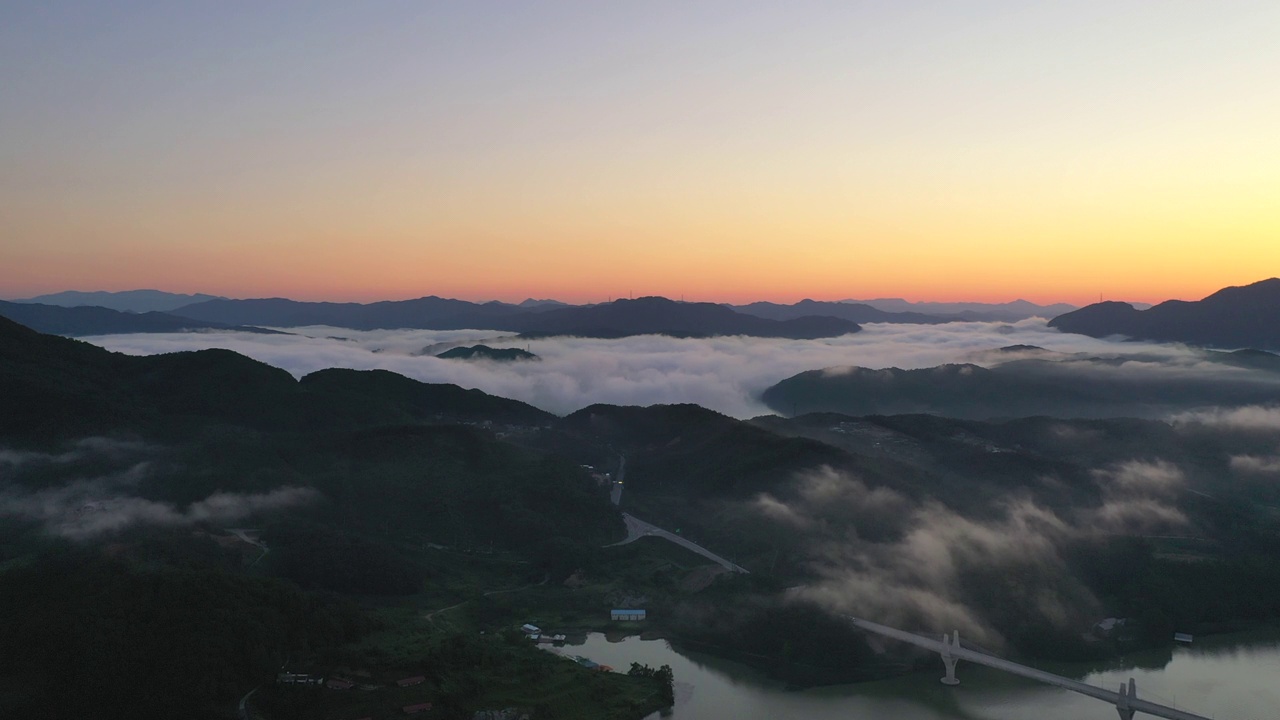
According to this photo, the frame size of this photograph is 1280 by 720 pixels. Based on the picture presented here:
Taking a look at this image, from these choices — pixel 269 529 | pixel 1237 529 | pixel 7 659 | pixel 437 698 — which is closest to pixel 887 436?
pixel 1237 529

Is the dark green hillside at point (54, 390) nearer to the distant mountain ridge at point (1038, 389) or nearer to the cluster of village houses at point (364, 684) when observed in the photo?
the cluster of village houses at point (364, 684)

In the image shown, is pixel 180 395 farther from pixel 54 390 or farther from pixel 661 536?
pixel 661 536

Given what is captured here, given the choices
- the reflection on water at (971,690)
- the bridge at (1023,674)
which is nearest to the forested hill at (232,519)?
the reflection on water at (971,690)

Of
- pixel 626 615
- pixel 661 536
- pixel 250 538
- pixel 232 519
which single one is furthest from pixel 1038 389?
pixel 250 538

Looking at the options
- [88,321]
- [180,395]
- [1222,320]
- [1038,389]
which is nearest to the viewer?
[180,395]

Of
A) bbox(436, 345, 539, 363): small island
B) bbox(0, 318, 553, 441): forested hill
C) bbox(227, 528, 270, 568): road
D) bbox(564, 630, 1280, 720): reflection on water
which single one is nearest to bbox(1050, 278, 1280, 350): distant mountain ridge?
bbox(436, 345, 539, 363): small island

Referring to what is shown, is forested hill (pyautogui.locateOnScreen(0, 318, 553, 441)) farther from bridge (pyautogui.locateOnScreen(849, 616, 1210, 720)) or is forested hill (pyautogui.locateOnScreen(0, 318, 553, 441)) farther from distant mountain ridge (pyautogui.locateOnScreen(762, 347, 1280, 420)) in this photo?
distant mountain ridge (pyautogui.locateOnScreen(762, 347, 1280, 420))
